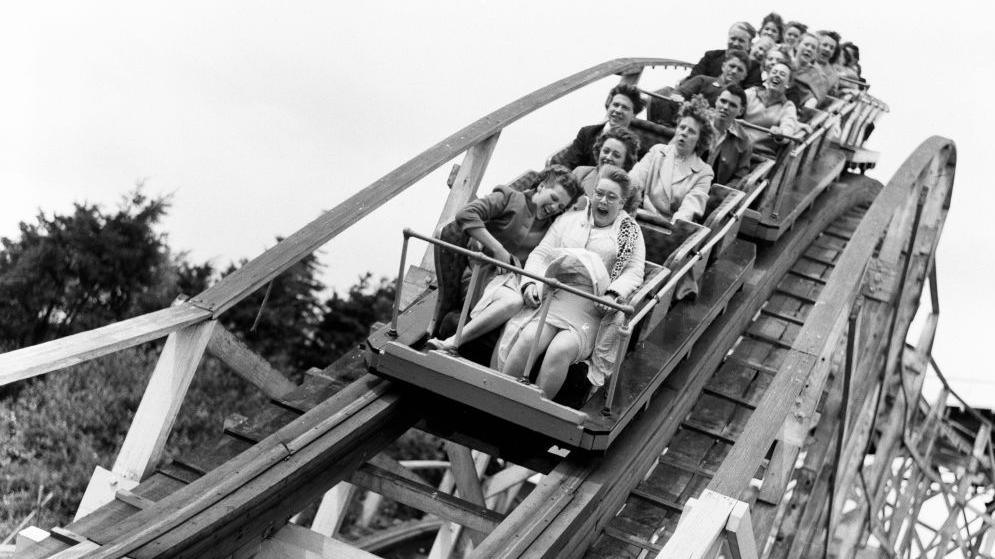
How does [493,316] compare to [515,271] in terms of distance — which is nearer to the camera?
[515,271]

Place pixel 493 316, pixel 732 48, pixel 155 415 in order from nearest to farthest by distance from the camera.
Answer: pixel 155 415, pixel 493 316, pixel 732 48

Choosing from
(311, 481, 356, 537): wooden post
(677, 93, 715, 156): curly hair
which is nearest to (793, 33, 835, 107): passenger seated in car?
(677, 93, 715, 156): curly hair

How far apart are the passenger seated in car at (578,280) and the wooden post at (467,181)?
3.72 feet

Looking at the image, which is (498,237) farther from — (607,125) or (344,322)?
(344,322)

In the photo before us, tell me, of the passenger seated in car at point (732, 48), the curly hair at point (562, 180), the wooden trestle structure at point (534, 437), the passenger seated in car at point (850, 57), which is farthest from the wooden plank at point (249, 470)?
the passenger seated in car at point (850, 57)

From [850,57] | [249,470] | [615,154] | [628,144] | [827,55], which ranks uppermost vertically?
[850,57]

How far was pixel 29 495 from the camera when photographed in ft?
43.3

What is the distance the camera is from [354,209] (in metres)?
7.00

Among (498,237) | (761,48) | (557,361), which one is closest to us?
(557,361)

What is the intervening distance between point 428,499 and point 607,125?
309 centimetres

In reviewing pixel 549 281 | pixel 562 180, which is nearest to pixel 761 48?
pixel 562 180

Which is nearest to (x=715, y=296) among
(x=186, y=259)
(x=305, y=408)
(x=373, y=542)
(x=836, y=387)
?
(x=836, y=387)

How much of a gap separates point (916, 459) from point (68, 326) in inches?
361

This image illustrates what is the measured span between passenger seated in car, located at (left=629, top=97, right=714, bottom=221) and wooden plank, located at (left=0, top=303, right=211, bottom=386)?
11.8ft
